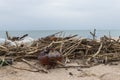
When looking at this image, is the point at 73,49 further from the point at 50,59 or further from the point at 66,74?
the point at 66,74

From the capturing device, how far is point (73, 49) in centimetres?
392

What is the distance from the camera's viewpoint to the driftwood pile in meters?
3.75

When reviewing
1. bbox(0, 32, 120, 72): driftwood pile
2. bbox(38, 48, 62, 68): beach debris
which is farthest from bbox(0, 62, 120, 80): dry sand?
bbox(0, 32, 120, 72): driftwood pile

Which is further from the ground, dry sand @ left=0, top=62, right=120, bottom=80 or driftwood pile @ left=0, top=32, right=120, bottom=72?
driftwood pile @ left=0, top=32, right=120, bottom=72

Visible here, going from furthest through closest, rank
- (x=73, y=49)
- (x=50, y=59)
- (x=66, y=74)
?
(x=73, y=49), (x=50, y=59), (x=66, y=74)

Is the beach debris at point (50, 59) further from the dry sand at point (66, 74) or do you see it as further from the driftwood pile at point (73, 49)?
the driftwood pile at point (73, 49)

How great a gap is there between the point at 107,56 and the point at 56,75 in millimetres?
1113

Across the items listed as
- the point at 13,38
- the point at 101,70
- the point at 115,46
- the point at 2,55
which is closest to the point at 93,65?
the point at 101,70

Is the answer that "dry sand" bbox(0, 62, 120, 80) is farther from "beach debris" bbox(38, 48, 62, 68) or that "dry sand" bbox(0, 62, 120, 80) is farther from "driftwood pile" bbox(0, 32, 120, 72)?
"driftwood pile" bbox(0, 32, 120, 72)

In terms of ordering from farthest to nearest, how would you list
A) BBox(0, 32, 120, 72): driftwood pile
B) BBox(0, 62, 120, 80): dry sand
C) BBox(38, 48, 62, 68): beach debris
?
BBox(0, 32, 120, 72): driftwood pile → BBox(38, 48, 62, 68): beach debris → BBox(0, 62, 120, 80): dry sand

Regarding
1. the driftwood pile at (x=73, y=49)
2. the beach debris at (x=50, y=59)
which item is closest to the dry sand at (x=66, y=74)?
the beach debris at (x=50, y=59)

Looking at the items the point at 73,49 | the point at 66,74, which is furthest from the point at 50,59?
the point at 73,49

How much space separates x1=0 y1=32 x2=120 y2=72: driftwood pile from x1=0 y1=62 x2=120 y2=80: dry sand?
351mm

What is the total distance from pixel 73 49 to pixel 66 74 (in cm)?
86
